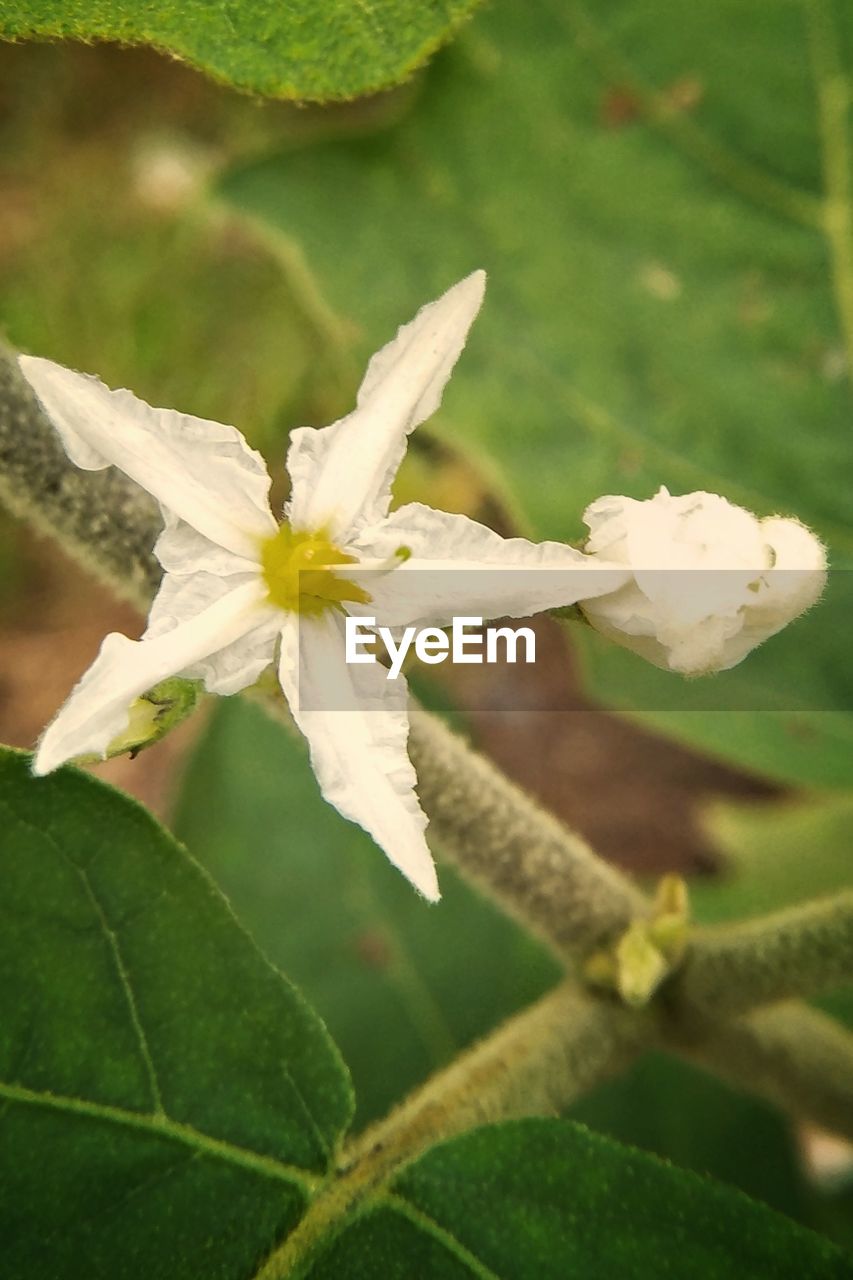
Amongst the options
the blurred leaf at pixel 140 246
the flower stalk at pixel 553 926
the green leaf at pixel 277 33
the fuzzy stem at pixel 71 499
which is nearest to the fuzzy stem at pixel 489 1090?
the flower stalk at pixel 553 926


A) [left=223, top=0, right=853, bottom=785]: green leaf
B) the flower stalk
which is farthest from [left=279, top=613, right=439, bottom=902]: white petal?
[left=223, top=0, right=853, bottom=785]: green leaf

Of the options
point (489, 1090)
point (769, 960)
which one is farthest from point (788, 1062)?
point (489, 1090)

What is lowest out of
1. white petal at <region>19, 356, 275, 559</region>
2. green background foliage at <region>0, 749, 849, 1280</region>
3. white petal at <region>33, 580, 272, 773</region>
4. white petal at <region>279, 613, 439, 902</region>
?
green background foliage at <region>0, 749, 849, 1280</region>

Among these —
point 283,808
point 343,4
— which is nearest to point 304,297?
point 283,808

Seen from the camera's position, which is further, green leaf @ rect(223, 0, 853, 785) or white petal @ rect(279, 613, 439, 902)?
green leaf @ rect(223, 0, 853, 785)

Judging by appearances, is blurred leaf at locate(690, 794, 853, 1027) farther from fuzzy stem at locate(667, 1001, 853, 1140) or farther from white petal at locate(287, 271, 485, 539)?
white petal at locate(287, 271, 485, 539)

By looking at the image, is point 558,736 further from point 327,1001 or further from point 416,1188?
point 416,1188
